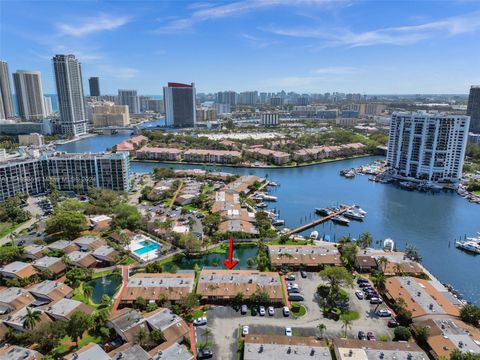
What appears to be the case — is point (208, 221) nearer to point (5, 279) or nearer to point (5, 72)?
point (5, 279)

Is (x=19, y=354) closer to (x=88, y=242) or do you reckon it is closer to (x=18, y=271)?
(x=18, y=271)

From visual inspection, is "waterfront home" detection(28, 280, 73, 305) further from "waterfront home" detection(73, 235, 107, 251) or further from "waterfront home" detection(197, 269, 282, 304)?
"waterfront home" detection(197, 269, 282, 304)

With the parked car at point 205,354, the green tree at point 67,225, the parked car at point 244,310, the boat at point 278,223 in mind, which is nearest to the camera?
the parked car at point 205,354

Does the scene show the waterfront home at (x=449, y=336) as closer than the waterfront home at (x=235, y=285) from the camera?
Yes


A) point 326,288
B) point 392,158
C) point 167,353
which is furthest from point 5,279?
point 392,158

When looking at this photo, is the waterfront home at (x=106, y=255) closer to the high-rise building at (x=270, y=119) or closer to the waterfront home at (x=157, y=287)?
the waterfront home at (x=157, y=287)

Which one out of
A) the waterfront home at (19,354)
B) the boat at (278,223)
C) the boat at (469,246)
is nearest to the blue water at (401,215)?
the boat at (469,246)
